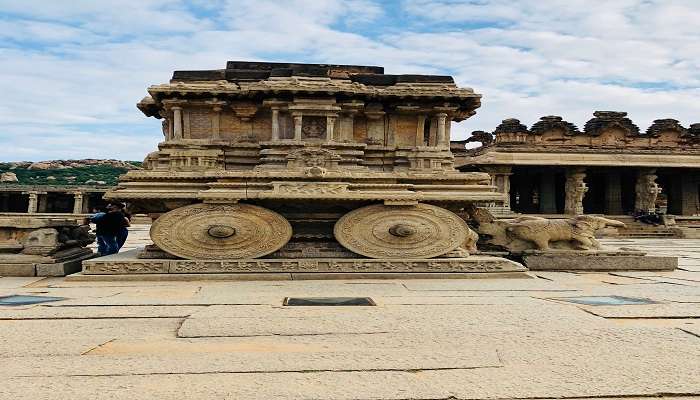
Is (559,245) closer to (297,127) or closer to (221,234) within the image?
(297,127)

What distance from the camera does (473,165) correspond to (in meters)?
29.5

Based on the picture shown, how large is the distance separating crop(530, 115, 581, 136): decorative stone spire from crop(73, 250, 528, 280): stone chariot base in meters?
24.2

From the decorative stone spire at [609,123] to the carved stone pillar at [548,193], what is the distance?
123 inches

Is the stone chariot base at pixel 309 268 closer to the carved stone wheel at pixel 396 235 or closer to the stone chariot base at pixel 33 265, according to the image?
the carved stone wheel at pixel 396 235

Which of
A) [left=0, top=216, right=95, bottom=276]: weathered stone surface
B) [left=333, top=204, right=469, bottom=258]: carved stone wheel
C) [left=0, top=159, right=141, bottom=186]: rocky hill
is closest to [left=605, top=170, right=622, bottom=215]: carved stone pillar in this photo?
[left=333, top=204, right=469, bottom=258]: carved stone wheel

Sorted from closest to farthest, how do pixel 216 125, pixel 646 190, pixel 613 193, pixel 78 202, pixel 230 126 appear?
pixel 216 125 → pixel 230 126 → pixel 646 190 → pixel 613 193 → pixel 78 202

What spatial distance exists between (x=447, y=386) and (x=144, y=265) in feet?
16.8

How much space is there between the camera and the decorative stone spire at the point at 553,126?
98.2ft

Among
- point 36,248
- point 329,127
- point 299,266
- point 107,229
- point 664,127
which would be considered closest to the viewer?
point 299,266

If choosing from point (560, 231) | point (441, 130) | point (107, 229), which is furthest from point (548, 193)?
point (107, 229)

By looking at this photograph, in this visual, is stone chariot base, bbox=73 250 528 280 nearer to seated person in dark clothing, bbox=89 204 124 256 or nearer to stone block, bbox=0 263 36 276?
stone block, bbox=0 263 36 276

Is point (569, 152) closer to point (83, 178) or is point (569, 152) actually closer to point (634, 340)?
point (634, 340)

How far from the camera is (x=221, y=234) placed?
710 cm

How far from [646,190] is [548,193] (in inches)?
187
